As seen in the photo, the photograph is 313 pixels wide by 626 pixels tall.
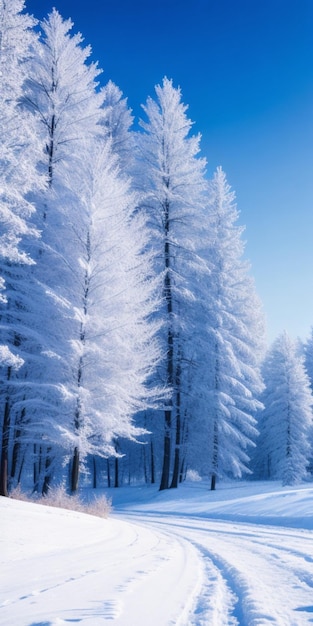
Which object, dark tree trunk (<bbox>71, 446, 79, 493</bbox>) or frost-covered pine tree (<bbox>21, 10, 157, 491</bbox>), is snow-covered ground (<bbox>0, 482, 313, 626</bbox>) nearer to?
dark tree trunk (<bbox>71, 446, 79, 493</bbox>)

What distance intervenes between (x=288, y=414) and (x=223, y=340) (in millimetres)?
11876

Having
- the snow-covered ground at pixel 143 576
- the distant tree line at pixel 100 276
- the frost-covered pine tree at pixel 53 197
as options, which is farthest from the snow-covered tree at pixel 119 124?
the snow-covered ground at pixel 143 576

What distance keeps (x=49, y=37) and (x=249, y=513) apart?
18248 mm

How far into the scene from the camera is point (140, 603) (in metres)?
2.75

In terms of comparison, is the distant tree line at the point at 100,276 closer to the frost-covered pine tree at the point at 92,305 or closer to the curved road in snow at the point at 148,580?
the frost-covered pine tree at the point at 92,305

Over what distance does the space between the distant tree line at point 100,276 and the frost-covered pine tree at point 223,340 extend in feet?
0.25

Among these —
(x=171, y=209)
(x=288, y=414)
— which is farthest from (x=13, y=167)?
(x=288, y=414)

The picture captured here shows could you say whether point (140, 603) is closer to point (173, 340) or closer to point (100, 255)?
point (100, 255)

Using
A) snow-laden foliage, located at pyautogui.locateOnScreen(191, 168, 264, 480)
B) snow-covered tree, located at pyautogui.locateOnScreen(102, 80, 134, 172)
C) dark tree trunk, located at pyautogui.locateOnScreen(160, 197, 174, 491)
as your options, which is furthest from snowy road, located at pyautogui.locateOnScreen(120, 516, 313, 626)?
snow-covered tree, located at pyautogui.locateOnScreen(102, 80, 134, 172)

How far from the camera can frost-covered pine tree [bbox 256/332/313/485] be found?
94.7ft

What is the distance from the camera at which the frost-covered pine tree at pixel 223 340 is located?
21.2 metres

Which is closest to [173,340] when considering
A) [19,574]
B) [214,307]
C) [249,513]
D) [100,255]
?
[214,307]

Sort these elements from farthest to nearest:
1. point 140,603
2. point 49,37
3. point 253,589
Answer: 1. point 49,37
2. point 253,589
3. point 140,603

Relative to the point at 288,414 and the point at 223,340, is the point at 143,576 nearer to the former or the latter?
the point at 223,340
